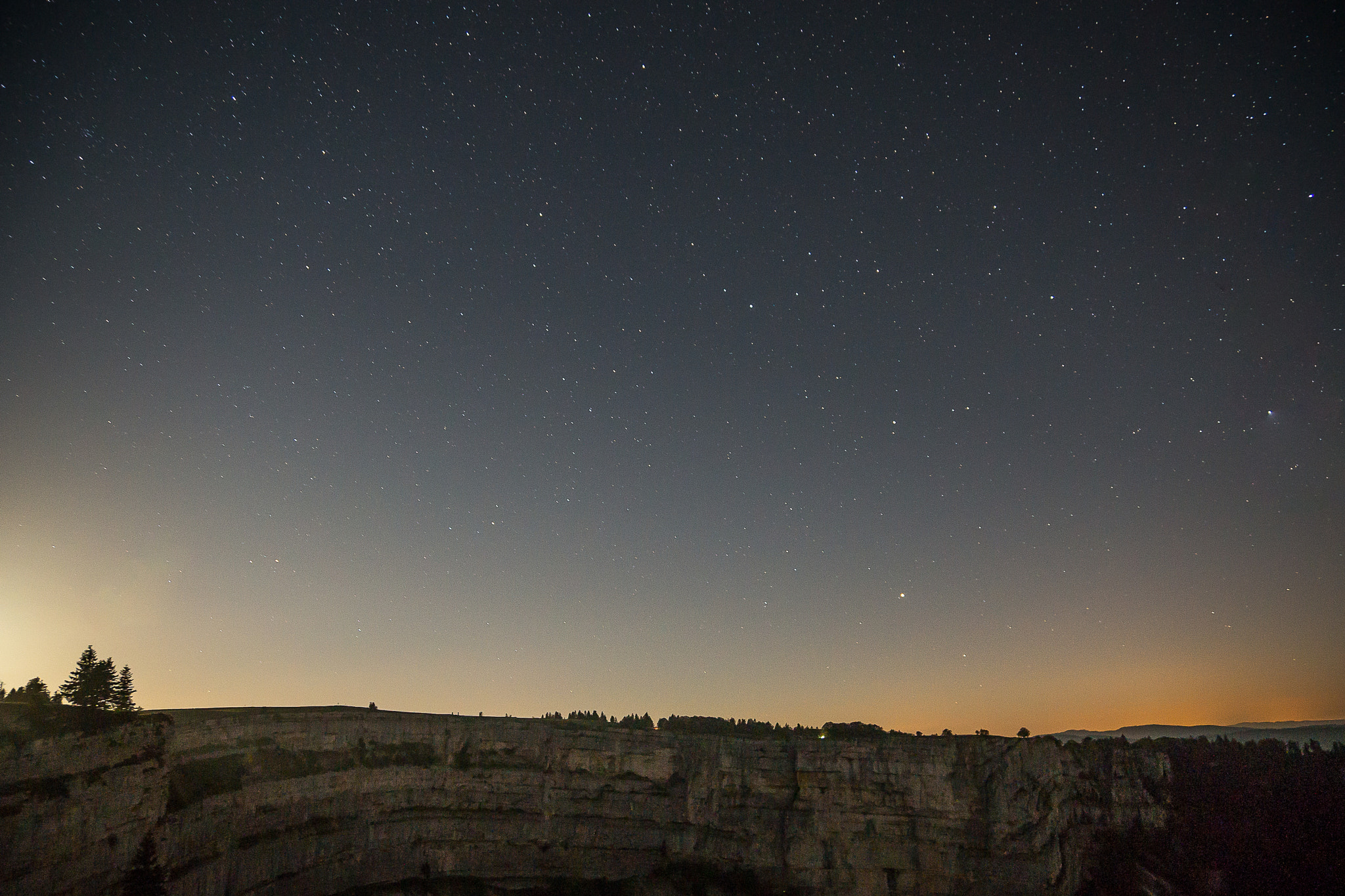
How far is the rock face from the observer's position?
4303cm

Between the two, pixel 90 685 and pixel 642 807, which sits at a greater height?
pixel 90 685

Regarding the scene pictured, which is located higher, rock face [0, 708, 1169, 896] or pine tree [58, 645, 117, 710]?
pine tree [58, 645, 117, 710]

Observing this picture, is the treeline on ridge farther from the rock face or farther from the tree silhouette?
Answer: the tree silhouette

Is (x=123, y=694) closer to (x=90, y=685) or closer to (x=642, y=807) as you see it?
(x=90, y=685)

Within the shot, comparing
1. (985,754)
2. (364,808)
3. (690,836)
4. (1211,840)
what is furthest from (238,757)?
(1211,840)

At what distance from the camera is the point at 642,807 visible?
57.3 meters

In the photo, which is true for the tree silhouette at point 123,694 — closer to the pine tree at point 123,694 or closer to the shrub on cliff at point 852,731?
the pine tree at point 123,694

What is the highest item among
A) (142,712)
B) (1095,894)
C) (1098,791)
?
(142,712)

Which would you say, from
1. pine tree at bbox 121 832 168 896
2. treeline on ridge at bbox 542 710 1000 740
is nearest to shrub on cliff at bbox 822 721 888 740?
treeline on ridge at bbox 542 710 1000 740

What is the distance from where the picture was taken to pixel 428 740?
5219cm

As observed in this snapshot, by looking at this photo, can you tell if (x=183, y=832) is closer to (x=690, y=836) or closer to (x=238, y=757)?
(x=238, y=757)

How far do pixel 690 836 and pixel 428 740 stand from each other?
22.1 m

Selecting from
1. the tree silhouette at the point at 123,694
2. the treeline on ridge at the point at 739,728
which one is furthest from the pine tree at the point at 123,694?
the treeline on ridge at the point at 739,728

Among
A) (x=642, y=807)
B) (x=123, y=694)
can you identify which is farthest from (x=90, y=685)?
(x=642, y=807)
